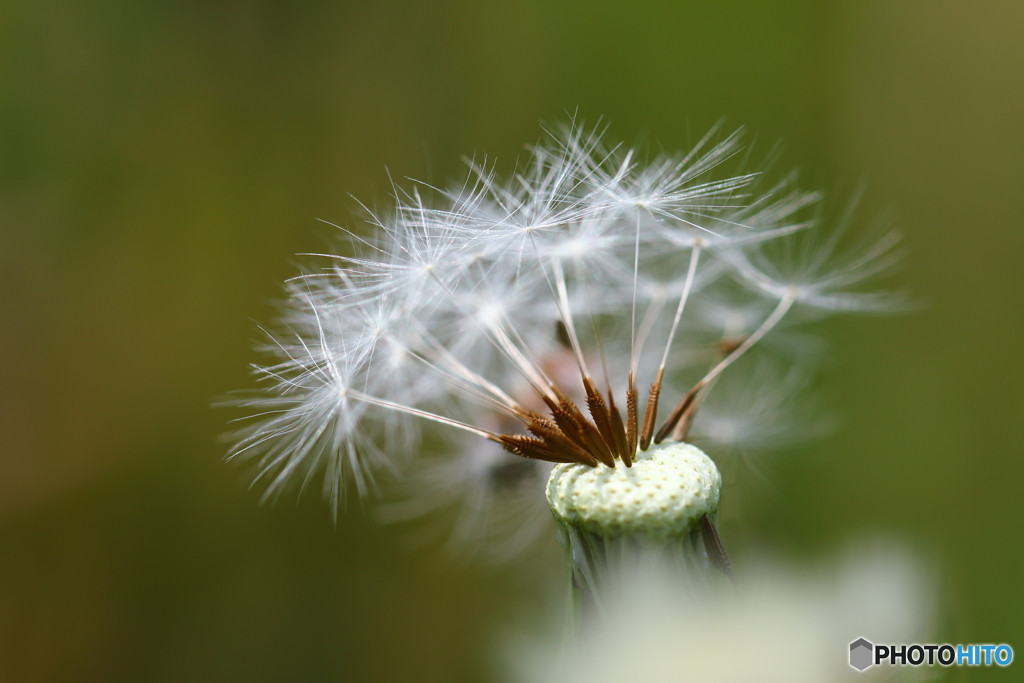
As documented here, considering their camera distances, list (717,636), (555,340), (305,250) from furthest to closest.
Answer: (305,250)
(555,340)
(717,636)

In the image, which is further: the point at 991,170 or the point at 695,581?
the point at 991,170

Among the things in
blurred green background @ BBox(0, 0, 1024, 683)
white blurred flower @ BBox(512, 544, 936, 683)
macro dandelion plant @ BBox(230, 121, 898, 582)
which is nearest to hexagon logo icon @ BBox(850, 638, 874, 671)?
white blurred flower @ BBox(512, 544, 936, 683)

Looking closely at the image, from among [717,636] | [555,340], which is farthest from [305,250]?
[717,636]

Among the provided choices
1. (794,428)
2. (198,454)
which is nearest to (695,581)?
(794,428)

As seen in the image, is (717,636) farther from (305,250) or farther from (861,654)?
(305,250)

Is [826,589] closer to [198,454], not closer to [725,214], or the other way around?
[725,214]
